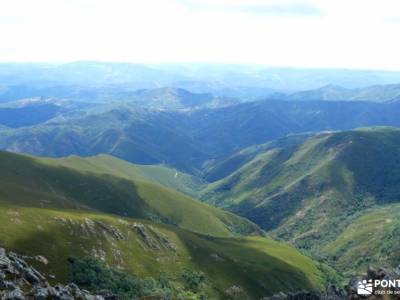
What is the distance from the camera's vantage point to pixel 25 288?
110 meters

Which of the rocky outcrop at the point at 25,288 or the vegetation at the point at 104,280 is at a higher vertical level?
the rocky outcrop at the point at 25,288

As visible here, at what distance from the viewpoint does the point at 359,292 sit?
257ft

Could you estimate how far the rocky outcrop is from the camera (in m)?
95.5

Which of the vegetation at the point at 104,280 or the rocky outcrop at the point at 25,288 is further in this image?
the vegetation at the point at 104,280

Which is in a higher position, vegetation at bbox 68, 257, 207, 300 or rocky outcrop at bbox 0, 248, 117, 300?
rocky outcrop at bbox 0, 248, 117, 300

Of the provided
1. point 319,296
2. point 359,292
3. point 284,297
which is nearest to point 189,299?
point 284,297

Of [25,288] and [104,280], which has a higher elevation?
[25,288]

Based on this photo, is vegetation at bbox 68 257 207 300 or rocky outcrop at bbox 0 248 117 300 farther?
vegetation at bbox 68 257 207 300

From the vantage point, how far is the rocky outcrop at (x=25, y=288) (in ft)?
313

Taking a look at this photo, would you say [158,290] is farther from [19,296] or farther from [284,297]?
[19,296]

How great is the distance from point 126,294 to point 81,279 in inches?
762

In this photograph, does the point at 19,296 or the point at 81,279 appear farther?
the point at 81,279

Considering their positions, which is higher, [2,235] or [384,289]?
[384,289]

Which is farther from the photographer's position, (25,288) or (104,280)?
(104,280)
